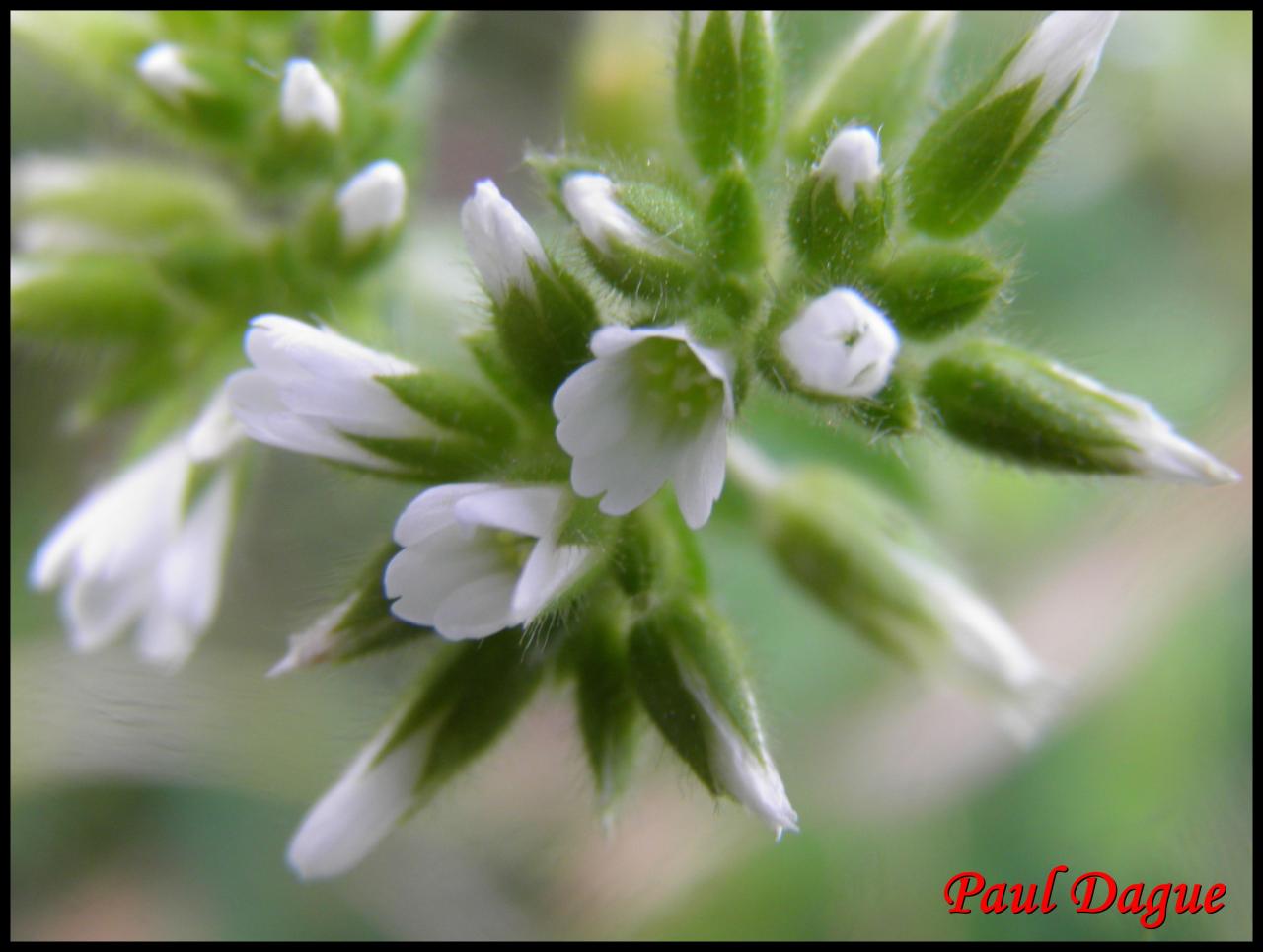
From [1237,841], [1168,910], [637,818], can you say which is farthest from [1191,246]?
[637,818]

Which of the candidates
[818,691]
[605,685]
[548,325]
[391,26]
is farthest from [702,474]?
[818,691]

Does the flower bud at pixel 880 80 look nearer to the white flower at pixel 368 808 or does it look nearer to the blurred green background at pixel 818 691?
the blurred green background at pixel 818 691

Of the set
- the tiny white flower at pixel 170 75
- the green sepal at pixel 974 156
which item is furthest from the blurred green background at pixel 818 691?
the green sepal at pixel 974 156

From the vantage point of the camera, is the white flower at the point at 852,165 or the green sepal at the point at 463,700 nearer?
the white flower at the point at 852,165

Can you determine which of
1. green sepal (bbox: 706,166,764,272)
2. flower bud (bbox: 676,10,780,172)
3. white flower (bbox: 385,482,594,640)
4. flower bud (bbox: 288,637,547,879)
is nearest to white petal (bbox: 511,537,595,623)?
white flower (bbox: 385,482,594,640)

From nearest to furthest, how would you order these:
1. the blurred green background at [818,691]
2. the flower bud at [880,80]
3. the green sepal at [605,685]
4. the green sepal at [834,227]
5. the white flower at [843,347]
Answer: the white flower at [843,347]
the green sepal at [834,227]
the green sepal at [605,685]
the flower bud at [880,80]
the blurred green background at [818,691]

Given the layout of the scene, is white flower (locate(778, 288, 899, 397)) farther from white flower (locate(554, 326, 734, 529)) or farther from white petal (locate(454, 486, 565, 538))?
white petal (locate(454, 486, 565, 538))
